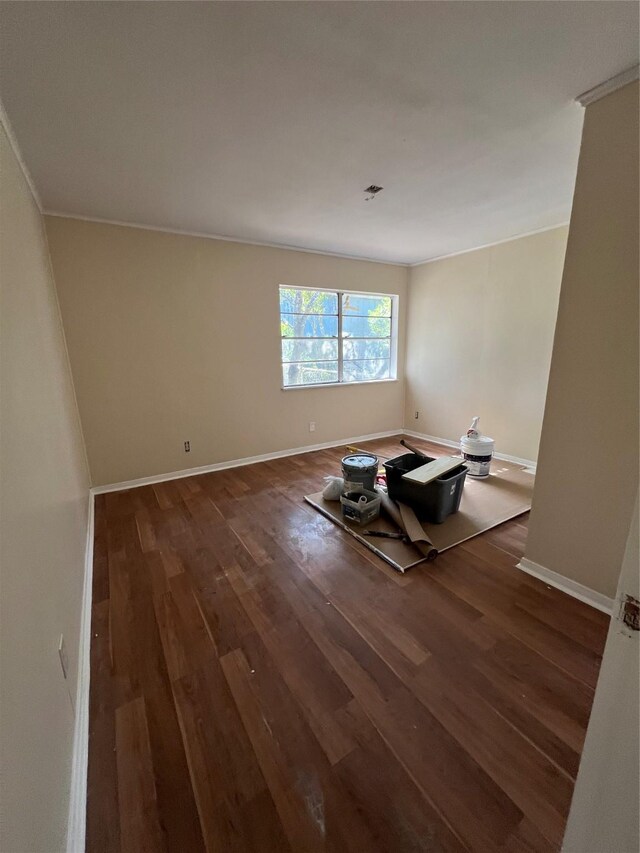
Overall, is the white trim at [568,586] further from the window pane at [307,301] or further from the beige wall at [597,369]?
the window pane at [307,301]

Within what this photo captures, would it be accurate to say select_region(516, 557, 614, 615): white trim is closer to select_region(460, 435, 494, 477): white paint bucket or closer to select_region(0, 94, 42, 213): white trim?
select_region(460, 435, 494, 477): white paint bucket

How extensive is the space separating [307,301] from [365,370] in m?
1.33

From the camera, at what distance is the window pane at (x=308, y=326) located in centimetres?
406

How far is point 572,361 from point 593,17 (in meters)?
1.27

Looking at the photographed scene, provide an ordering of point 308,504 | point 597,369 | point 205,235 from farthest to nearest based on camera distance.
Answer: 1. point 205,235
2. point 308,504
3. point 597,369

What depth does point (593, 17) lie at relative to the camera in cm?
115

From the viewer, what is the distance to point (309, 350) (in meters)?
4.32

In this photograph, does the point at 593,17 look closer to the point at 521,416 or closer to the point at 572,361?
the point at 572,361

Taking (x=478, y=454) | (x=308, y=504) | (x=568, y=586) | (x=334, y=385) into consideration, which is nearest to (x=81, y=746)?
(x=308, y=504)

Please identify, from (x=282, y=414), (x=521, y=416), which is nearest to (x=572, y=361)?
(x=521, y=416)

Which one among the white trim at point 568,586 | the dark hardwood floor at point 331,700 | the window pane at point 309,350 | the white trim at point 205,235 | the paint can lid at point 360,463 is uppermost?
the white trim at point 205,235

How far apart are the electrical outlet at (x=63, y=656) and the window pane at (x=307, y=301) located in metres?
3.55

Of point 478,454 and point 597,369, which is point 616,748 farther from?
point 478,454

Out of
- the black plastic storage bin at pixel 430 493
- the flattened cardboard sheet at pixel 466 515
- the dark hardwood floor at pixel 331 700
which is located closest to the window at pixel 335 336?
the flattened cardboard sheet at pixel 466 515
